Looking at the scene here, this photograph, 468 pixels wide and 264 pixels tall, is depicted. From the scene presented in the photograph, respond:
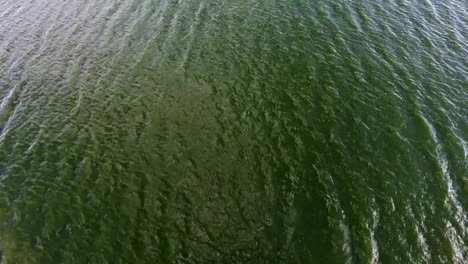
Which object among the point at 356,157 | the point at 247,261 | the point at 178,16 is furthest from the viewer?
the point at 178,16

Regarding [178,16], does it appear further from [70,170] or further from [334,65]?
[70,170]

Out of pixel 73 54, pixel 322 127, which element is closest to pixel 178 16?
pixel 73 54

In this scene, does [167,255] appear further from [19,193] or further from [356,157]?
[356,157]

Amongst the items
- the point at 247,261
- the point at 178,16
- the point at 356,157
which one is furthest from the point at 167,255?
the point at 178,16

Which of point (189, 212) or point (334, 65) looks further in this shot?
point (334, 65)

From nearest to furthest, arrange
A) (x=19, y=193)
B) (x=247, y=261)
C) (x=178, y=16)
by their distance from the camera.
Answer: (x=247, y=261) → (x=19, y=193) → (x=178, y=16)

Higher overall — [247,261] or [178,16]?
[178,16]
